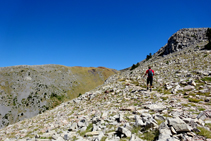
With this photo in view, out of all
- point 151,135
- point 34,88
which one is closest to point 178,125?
point 151,135

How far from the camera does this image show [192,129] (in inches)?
217

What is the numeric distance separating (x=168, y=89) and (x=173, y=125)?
1040 centimetres

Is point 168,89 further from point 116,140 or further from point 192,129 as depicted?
point 116,140

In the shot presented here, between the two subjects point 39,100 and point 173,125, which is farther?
point 39,100

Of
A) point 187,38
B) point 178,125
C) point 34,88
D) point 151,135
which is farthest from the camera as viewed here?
point 34,88

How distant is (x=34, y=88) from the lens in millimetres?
109625

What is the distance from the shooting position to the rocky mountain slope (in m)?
89.8

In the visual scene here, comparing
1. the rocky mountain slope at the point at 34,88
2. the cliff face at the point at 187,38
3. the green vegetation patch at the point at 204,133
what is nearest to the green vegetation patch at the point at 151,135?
the green vegetation patch at the point at 204,133

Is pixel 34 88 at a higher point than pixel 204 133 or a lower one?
higher

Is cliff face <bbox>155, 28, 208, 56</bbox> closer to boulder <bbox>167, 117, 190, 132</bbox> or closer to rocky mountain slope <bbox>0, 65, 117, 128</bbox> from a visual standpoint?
boulder <bbox>167, 117, 190, 132</bbox>

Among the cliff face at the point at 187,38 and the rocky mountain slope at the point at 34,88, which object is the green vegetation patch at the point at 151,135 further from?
the rocky mountain slope at the point at 34,88

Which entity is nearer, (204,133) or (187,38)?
(204,133)

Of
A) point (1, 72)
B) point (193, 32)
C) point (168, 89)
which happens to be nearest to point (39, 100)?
point (1, 72)

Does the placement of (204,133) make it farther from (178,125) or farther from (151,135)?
(151,135)
